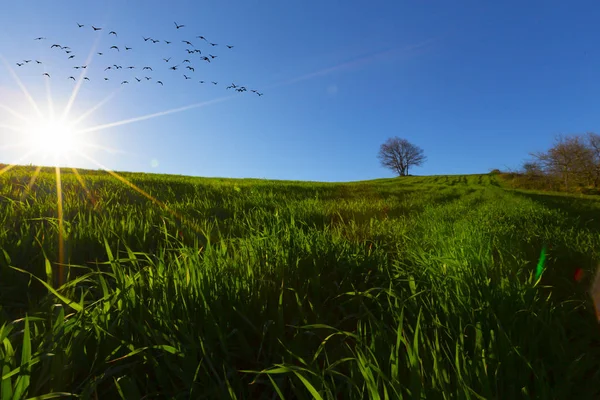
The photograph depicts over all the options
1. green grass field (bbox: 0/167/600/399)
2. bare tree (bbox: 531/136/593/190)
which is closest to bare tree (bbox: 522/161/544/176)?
bare tree (bbox: 531/136/593/190)

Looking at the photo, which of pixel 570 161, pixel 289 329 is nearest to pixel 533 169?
pixel 570 161

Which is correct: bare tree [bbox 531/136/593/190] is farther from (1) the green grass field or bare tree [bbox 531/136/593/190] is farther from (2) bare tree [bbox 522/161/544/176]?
(1) the green grass field

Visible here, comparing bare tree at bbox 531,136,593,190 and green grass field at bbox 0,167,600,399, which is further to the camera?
bare tree at bbox 531,136,593,190

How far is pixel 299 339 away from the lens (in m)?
1.43

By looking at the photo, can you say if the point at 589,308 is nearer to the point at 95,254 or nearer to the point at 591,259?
the point at 591,259

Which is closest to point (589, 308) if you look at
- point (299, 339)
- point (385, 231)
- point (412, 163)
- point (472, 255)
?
point (472, 255)

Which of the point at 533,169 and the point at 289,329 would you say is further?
the point at 533,169

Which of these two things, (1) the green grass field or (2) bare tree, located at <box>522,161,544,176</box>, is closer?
(1) the green grass field

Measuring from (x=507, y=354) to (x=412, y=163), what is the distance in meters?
87.6

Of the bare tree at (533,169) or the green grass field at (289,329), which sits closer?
the green grass field at (289,329)

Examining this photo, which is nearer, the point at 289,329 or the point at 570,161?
the point at 289,329

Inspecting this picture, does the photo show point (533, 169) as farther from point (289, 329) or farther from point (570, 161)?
point (289, 329)

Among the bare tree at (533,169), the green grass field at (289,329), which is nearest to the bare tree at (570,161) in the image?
the bare tree at (533,169)

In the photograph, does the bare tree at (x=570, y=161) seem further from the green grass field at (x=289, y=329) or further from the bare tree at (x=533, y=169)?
the green grass field at (x=289, y=329)
